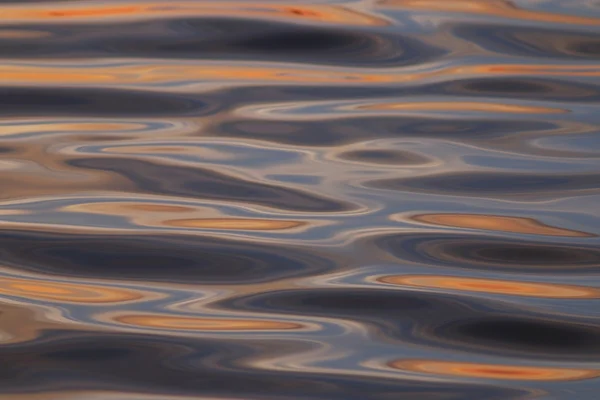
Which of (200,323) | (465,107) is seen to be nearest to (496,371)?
(200,323)

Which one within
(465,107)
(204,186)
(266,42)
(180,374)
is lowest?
(180,374)

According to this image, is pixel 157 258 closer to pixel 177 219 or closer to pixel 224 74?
pixel 177 219

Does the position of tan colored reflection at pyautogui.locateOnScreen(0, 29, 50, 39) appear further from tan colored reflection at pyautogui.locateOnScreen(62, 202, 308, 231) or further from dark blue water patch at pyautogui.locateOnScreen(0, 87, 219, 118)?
tan colored reflection at pyautogui.locateOnScreen(62, 202, 308, 231)

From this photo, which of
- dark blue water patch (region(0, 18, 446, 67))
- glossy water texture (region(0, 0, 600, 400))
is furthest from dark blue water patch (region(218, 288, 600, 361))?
dark blue water patch (region(0, 18, 446, 67))

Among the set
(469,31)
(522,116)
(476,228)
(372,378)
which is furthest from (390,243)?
(469,31)

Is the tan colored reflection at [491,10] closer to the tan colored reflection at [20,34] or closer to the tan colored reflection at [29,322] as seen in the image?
the tan colored reflection at [20,34]

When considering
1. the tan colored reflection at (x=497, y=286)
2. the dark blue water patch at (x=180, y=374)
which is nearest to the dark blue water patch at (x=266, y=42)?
the tan colored reflection at (x=497, y=286)

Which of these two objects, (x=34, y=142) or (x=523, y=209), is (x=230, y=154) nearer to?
(x=34, y=142)
